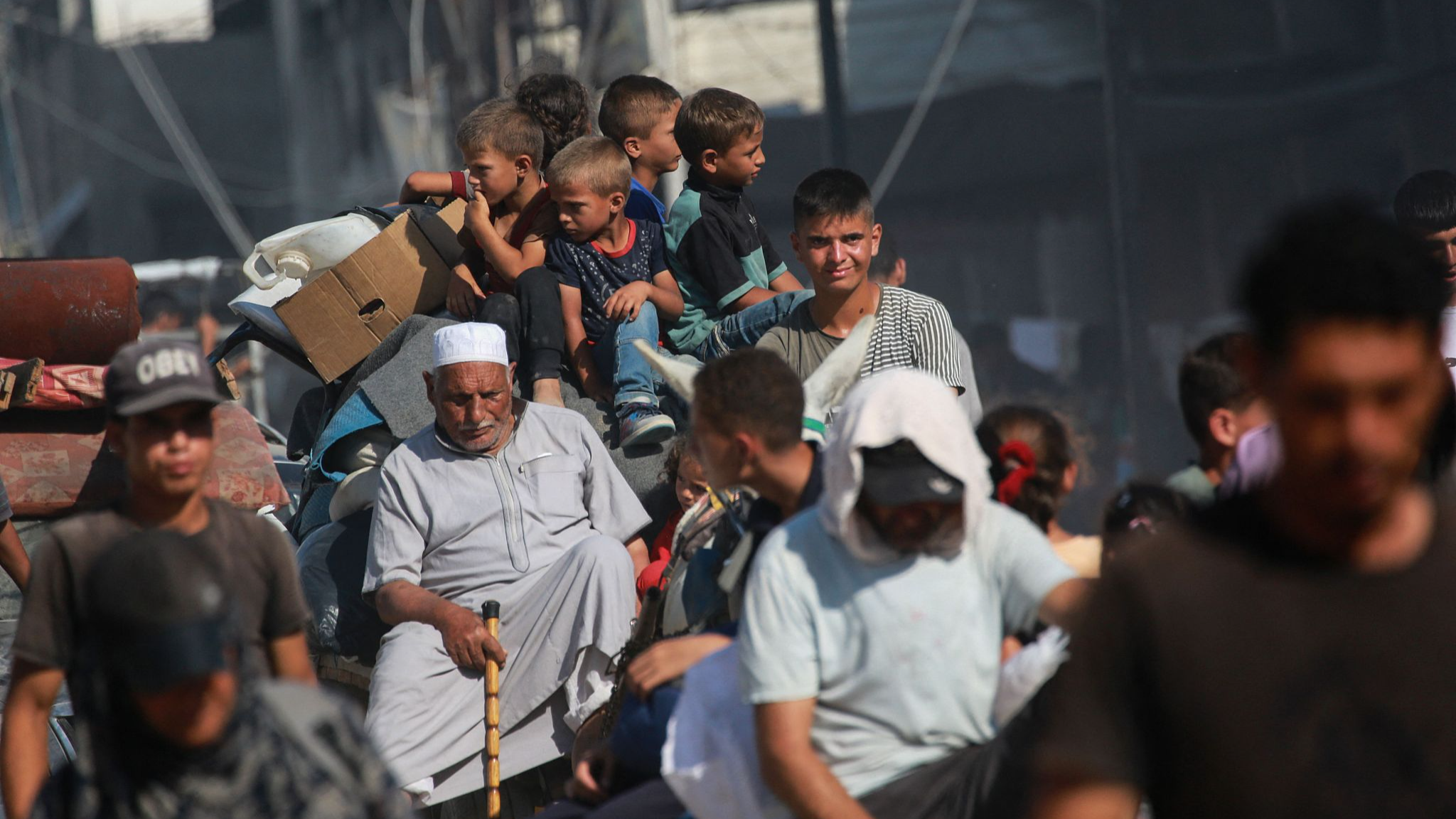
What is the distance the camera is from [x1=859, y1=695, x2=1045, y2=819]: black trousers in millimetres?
3223

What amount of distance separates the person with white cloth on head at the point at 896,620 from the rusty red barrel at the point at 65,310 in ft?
12.4

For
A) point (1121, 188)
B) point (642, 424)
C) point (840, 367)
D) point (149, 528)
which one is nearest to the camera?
point (149, 528)

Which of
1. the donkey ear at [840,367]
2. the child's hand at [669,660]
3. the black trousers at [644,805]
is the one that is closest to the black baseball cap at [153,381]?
the child's hand at [669,660]

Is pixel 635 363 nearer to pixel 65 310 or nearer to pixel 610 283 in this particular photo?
pixel 610 283

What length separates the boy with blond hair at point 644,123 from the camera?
22.2ft

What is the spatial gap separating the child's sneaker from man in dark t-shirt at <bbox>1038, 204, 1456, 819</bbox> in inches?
159

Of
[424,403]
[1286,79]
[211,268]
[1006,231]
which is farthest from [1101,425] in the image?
[424,403]

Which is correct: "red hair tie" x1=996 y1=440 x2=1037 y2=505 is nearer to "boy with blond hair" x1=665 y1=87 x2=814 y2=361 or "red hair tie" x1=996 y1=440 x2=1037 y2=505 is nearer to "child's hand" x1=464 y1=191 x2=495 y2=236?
"boy with blond hair" x1=665 y1=87 x2=814 y2=361

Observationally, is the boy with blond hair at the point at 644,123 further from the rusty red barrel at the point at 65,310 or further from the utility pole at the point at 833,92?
the utility pole at the point at 833,92

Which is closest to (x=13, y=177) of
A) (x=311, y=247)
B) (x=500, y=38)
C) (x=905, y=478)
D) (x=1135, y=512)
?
(x=500, y=38)

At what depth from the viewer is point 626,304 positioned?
6.00m

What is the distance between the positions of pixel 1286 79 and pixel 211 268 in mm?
11689

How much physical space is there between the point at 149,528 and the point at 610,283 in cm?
308

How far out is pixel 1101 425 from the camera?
54.4 feet
